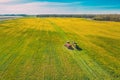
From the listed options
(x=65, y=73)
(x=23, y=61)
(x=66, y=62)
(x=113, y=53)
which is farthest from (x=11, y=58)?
(x=113, y=53)

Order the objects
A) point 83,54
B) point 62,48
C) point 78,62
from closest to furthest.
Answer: point 78,62
point 83,54
point 62,48

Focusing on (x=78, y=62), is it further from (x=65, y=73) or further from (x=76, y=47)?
(x=76, y=47)

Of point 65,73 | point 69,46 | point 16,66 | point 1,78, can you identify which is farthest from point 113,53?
point 1,78

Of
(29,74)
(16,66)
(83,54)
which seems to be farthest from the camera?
(83,54)

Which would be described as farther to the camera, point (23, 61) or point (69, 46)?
point (69, 46)

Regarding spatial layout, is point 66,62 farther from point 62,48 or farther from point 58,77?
point 62,48

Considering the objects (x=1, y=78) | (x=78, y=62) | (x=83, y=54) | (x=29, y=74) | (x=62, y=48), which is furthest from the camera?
(x=62, y=48)

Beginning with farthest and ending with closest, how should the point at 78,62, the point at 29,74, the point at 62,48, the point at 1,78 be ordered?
the point at 62,48
the point at 78,62
the point at 29,74
the point at 1,78

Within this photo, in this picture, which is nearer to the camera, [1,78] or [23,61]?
[1,78]

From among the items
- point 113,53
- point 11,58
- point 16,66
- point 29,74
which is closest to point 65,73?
point 29,74
